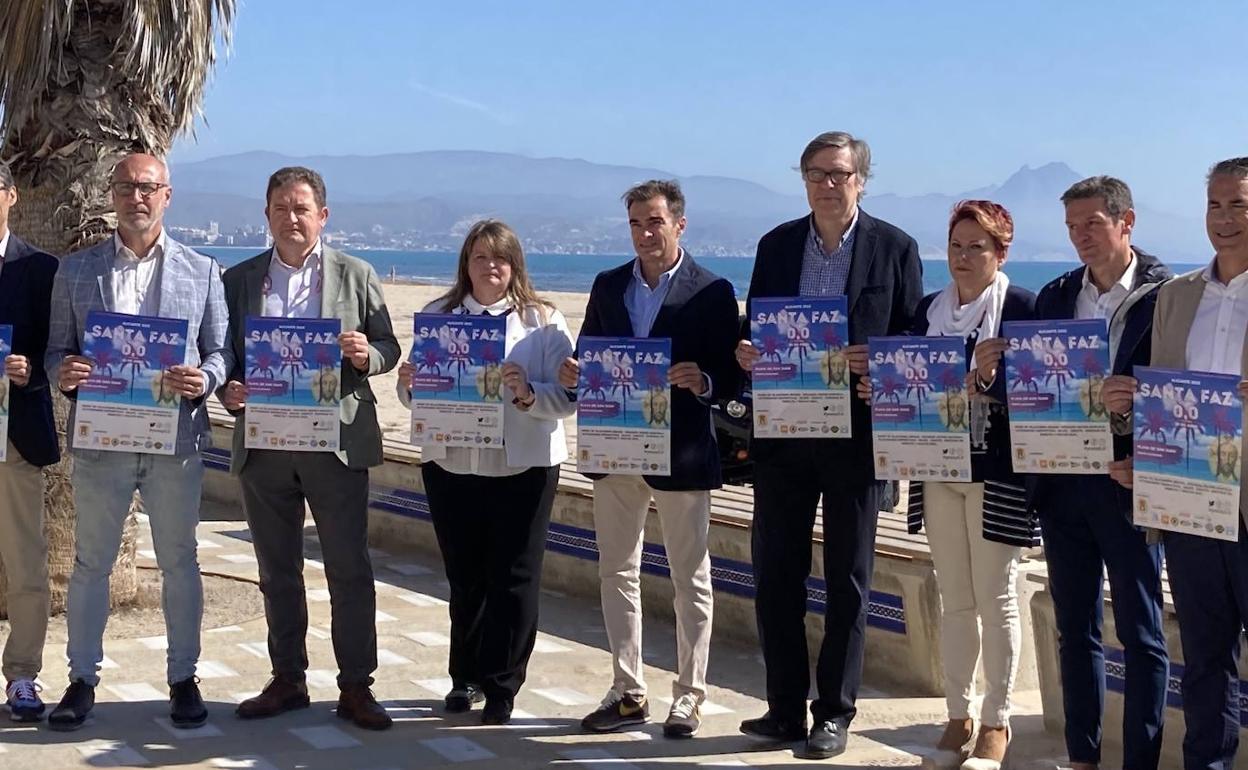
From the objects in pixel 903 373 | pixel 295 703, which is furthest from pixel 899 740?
pixel 295 703

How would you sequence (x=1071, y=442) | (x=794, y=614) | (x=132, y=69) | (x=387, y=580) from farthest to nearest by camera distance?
(x=387, y=580)
(x=132, y=69)
(x=794, y=614)
(x=1071, y=442)

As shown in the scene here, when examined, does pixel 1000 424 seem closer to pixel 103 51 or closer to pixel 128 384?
pixel 128 384

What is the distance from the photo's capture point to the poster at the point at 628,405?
17.0 ft

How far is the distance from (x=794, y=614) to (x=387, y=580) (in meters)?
3.45

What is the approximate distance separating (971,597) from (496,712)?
5.87 feet

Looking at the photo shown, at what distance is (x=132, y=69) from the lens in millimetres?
6805

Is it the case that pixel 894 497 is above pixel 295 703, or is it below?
above

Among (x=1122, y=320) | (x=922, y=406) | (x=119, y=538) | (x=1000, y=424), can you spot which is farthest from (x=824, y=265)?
(x=119, y=538)

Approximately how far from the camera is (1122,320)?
A: 446 cm

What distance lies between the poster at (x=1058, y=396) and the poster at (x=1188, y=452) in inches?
7.9

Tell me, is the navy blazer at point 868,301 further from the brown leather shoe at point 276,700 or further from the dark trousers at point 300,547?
the brown leather shoe at point 276,700

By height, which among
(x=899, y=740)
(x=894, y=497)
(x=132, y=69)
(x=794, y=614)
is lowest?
(x=899, y=740)

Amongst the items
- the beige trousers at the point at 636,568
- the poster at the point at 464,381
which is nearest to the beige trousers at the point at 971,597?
the beige trousers at the point at 636,568

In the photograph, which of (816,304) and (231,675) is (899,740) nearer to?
(816,304)
